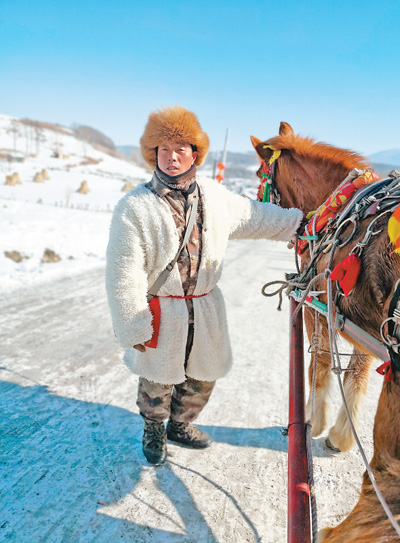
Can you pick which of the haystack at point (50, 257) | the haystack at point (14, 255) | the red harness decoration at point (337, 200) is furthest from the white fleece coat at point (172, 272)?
the haystack at point (50, 257)

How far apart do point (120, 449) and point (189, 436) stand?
442 millimetres

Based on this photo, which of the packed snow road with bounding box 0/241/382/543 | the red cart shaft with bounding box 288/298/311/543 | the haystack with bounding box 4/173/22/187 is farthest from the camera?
the haystack with bounding box 4/173/22/187

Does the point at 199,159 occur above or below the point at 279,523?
above

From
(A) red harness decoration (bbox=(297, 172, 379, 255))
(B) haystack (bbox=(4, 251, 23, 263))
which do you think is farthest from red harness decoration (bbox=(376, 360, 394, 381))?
(B) haystack (bbox=(4, 251, 23, 263))

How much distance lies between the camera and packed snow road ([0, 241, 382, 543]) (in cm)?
176

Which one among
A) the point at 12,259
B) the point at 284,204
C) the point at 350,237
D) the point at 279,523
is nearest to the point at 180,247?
the point at 350,237

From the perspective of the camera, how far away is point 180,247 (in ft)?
6.32

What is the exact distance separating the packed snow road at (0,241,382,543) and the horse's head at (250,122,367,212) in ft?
5.29

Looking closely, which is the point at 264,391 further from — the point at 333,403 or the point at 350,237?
the point at 350,237

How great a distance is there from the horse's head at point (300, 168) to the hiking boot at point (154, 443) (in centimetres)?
172

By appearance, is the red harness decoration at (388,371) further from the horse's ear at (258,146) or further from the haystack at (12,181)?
the haystack at (12,181)

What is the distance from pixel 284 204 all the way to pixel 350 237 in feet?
3.91

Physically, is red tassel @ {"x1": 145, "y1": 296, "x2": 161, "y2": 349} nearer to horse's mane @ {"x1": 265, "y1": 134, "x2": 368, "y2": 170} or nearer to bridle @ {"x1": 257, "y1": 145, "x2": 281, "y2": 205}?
bridle @ {"x1": 257, "y1": 145, "x2": 281, "y2": 205}

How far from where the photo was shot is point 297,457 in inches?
60.5
